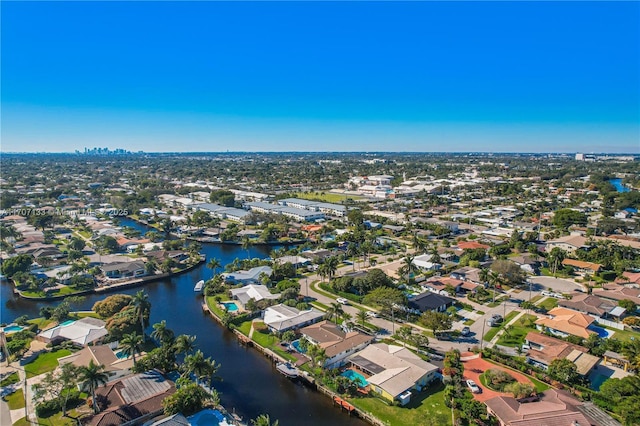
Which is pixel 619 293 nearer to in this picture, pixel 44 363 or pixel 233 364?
pixel 233 364

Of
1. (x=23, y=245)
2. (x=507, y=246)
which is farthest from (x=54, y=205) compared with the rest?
(x=507, y=246)

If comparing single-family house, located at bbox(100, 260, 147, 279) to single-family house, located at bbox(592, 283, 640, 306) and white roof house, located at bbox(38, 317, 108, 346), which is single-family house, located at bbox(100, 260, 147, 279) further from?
single-family house, located at bbox(592, 283, 640, 306)

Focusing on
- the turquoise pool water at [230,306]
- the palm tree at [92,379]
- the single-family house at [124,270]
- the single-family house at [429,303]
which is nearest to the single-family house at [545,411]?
the single-family house at [429,303]

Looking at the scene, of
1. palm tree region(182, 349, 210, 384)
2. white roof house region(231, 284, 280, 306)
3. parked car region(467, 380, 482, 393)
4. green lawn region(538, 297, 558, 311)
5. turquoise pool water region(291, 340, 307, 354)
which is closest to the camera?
palm tree region(182, 349, 210, 384)

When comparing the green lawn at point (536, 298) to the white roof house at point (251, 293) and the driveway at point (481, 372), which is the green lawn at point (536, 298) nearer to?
the driveway at point (481, 372)

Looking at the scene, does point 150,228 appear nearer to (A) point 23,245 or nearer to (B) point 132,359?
(A) point 23,245

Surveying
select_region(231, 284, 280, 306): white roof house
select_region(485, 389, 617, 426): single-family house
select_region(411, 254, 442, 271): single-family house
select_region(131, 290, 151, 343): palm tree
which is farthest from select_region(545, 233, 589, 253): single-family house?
select_region(131, 290, 151, 343): palm tree

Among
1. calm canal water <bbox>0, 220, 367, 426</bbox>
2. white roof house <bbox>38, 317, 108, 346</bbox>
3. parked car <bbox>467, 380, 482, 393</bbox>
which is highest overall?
white roof house <bbox>38, 317, 108, 346</bbox>
